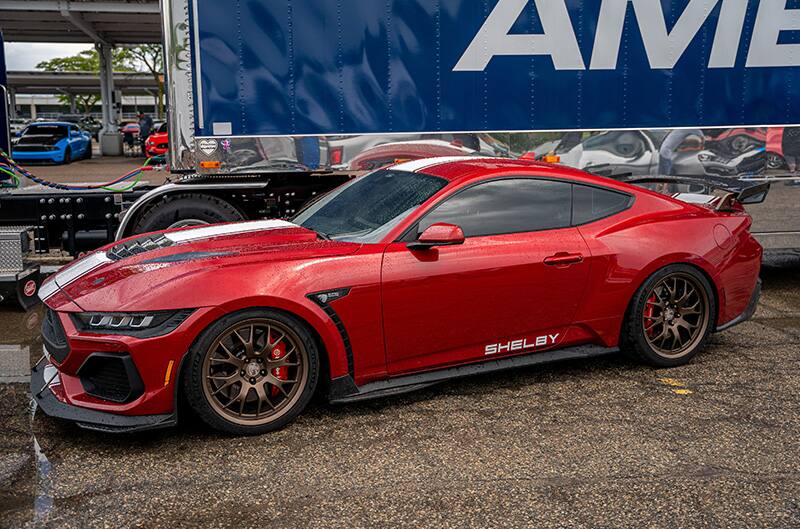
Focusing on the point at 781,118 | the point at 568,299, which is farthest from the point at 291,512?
the point at 781,118

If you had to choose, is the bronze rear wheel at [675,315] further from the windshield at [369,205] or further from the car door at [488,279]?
the windshield at [369,205]

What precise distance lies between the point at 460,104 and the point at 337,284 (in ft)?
11.8

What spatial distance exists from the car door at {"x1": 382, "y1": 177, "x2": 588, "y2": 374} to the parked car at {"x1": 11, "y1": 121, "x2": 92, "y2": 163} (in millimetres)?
25003

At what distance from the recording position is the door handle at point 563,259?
15.1ft

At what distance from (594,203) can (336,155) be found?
290cm

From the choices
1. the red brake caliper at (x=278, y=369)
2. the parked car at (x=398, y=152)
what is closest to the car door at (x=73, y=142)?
the parked car at (x=398, y=152)

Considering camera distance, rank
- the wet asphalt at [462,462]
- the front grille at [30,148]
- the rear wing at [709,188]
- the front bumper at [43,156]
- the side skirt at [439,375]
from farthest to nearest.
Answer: the front bumper at [43,156] < the front grille at [30,148] < the rear wing at [709,188] < the side skirt at [439,375] < the wet asphalt at [462,462]

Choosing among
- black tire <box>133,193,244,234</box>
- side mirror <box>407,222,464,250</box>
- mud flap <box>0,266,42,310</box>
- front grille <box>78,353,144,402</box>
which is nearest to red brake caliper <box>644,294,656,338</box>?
side mirror <box>407,222,464,250</box>

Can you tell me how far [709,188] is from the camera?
6777 millimetres

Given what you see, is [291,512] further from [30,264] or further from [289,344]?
[30,264]

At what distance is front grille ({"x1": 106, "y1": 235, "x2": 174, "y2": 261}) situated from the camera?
175 inches

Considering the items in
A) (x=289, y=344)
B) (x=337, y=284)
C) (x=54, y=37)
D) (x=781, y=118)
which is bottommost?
(x=289, y=344)

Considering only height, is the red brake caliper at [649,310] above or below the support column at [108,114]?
below

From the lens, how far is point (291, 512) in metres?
3.26
